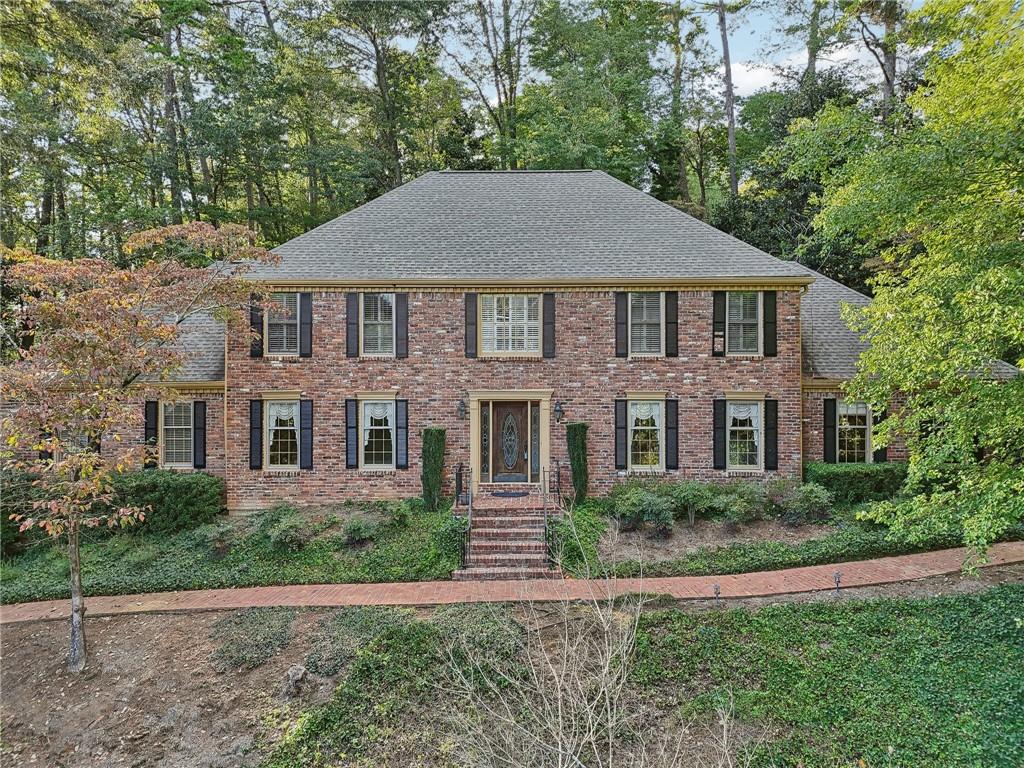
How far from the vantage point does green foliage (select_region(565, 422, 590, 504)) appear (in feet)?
36.9

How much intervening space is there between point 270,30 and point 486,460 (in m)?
20.6

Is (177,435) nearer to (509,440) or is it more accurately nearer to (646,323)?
(509,440)

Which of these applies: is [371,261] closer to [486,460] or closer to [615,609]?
[486,460]

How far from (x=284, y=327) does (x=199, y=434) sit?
11.1 ft

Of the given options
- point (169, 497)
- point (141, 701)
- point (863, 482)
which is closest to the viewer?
point (141, 701)

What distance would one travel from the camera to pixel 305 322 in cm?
1177

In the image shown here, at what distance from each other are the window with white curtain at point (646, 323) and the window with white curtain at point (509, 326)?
235 cm

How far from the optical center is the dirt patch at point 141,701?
5406 mm

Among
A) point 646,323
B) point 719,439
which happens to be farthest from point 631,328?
point 719,439

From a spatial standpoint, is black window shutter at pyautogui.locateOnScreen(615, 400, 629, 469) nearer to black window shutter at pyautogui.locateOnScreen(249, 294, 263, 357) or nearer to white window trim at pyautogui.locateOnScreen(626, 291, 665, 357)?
white window trim at pyautogui.locateOnScreen(626, 291, 665, 357)

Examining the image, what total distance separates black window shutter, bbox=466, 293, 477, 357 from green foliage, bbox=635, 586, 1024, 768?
23.0 feet

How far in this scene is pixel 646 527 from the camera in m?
10.1

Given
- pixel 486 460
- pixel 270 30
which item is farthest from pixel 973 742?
pixel 270 30

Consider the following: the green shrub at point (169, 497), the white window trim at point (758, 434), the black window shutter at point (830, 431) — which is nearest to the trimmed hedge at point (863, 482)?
the black window shutter at point (830, 431)
